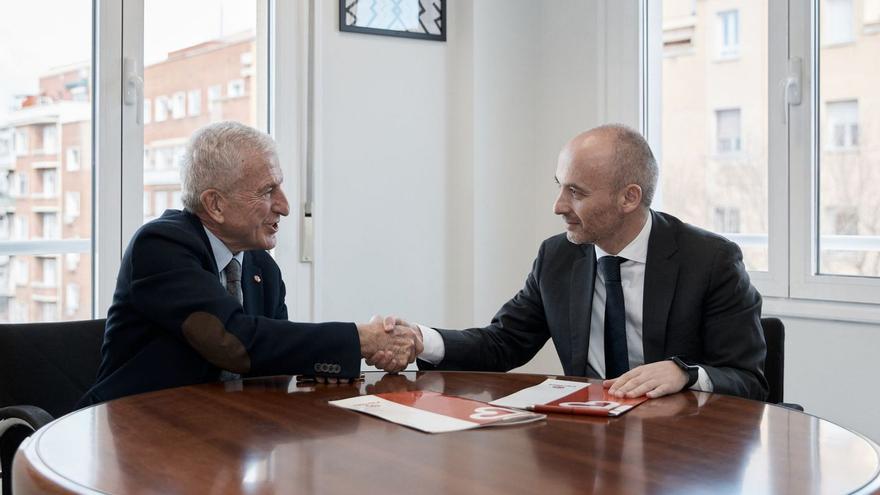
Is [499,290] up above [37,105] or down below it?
below

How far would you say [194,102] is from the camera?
358 cm

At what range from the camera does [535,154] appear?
4309mm

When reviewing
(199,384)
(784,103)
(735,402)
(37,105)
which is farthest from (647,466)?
(37,105)

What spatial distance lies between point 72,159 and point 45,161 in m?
0.09

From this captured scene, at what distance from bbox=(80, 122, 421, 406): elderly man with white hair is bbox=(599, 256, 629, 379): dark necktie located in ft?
1.58

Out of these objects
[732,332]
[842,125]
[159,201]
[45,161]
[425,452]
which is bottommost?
[425,452]

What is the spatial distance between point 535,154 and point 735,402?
268 centimetres

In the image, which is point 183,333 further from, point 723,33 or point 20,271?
point 723,33

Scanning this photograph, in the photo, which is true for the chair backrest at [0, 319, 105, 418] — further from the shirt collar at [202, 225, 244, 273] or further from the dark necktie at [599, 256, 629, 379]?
the dark necktie at [599, 256, 629, 379]

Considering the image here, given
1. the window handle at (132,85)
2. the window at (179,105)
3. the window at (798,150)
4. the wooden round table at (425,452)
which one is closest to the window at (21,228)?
the window handle at (132,85)

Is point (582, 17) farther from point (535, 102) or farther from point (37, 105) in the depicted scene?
point (37, 105)

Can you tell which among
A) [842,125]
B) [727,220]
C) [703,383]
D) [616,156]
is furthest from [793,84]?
[703,383]

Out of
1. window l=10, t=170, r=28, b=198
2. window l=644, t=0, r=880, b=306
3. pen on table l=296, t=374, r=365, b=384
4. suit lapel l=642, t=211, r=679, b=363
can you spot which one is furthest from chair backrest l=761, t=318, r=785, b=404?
window l=10, t=170, r=28, b=198

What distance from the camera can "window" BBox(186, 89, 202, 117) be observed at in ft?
11.7
